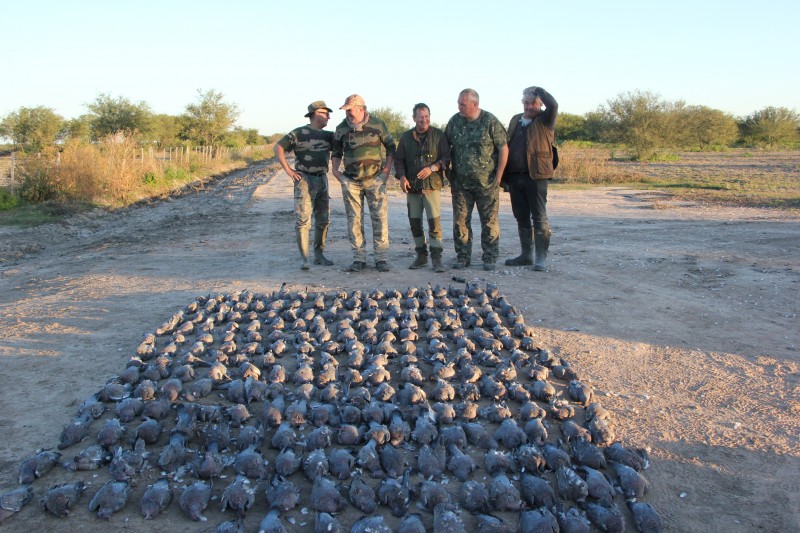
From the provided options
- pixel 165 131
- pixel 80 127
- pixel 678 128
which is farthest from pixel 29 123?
pixel 678 128

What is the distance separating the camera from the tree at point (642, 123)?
3100cm

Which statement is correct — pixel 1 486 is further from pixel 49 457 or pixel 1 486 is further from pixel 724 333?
pixel 724 333

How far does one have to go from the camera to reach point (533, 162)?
22.6ft

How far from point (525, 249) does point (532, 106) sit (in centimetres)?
181

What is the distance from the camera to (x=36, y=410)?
3.97 meters

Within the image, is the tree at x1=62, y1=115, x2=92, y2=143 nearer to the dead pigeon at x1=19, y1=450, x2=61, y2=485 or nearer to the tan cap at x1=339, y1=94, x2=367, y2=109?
the tan cap at x1=339, y1=94, x2=367, y2=109

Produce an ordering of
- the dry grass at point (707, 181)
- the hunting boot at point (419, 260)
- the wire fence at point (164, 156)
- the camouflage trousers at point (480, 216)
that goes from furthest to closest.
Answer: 1. the wire fence at point (164, 156)
2. the dry grass at point (707, 181)
3. the hunting boot at point (419, 260)
4. the camouflage trousers at point (480, 216)

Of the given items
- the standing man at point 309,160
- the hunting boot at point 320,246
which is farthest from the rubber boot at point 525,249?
the standing man at point 309,160

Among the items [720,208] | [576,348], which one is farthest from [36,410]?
[720,208]

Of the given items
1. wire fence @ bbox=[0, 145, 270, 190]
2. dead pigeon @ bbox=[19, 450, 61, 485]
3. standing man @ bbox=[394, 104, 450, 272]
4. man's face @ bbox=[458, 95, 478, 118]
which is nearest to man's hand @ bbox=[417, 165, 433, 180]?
standing man @ bbox=[394, 104, 450, 272]

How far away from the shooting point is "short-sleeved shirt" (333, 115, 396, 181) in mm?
7074

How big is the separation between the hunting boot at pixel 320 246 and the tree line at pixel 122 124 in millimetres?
29366

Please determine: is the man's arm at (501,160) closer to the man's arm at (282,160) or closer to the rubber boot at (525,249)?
the rubber boot at (525,249)

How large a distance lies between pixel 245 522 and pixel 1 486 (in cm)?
133
